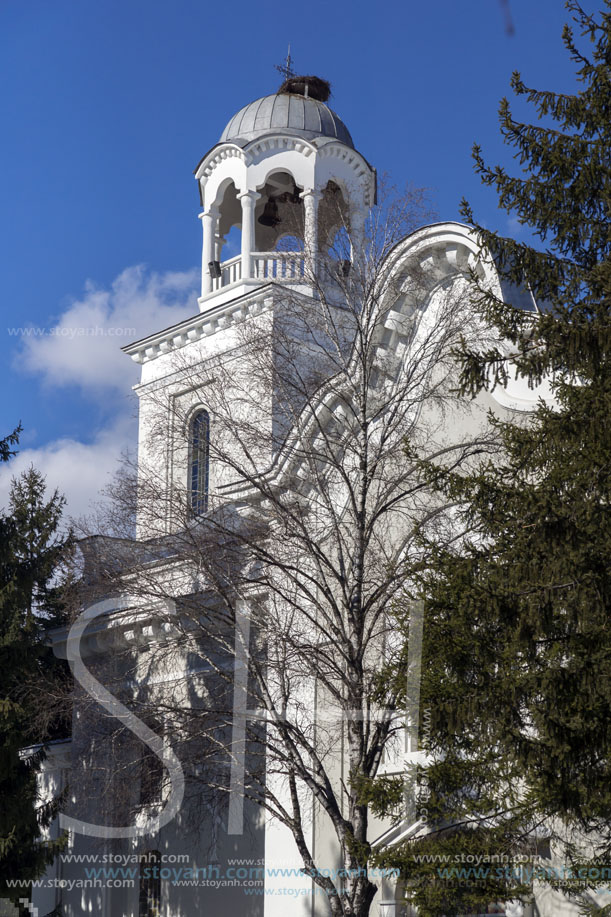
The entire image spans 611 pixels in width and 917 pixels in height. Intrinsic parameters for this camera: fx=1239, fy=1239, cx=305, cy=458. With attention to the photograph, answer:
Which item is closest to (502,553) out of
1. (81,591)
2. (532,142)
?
(532,142)

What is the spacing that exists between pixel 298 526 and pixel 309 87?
19053 mm

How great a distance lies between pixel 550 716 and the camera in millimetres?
10289

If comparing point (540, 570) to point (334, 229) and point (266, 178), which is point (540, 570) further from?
point (266, 178)

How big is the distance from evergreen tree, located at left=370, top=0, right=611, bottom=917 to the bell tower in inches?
605

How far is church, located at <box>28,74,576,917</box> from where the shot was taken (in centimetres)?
1530

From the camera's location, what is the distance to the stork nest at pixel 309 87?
1242 inches

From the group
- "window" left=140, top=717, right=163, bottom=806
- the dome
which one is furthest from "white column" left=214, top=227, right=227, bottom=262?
"window" left=140, top=717, right=163, bottom=806

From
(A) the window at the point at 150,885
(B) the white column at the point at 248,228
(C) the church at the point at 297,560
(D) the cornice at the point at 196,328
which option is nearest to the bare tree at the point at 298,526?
(C) the church at the point at 297,560

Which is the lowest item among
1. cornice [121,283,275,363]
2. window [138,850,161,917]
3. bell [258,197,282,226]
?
window [138,850,161,917]

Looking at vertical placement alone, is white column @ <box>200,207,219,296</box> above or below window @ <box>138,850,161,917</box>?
above

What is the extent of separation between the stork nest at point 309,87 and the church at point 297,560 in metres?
13.8

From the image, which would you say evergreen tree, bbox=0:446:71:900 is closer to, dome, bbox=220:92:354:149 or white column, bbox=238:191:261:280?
white column, bbox=238:191:261:280

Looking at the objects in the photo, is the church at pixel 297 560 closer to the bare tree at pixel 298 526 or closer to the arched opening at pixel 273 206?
the bare tree at pixel 298 526

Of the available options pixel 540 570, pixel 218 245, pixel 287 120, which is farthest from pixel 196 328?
pixel 540 570
